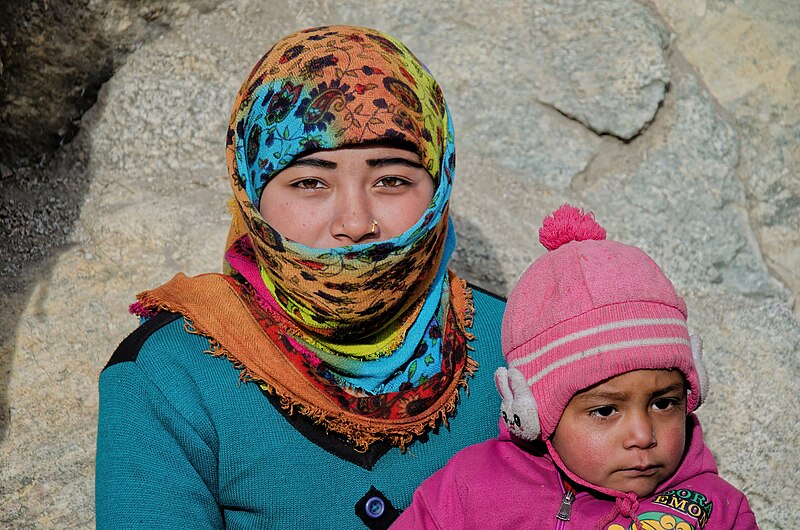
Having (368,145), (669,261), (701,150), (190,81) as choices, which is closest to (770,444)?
(669,261)

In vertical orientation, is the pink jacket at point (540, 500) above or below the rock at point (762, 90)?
below

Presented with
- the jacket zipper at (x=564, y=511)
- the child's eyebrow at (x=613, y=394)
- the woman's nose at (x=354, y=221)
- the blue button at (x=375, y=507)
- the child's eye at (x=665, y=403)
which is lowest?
the blue button at (x=375, y=507)

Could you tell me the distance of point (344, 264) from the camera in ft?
7.72

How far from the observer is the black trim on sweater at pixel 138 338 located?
2.44 metres

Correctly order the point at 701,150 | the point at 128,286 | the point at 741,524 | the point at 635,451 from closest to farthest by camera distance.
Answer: the point at 635,451, the point at 741,524, the point at 128,286, the point at 701,150

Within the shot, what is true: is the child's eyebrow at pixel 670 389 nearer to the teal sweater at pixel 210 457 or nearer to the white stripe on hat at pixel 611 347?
the white stripe on hat at pixel 611 347

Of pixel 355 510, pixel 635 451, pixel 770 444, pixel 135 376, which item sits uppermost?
pixel 635 451

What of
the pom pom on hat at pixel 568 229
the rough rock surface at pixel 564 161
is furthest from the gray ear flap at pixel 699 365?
the rough rock surface at pixel 564 161

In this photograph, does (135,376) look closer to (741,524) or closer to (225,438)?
(225,438)

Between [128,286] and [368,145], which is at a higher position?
[368,145]

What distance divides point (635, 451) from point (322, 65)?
3.85 feet

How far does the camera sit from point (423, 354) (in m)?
2.64

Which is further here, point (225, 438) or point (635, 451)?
point (225, 438)

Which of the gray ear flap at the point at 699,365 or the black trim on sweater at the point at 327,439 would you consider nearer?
the gray ear flap at the point at 699,365
